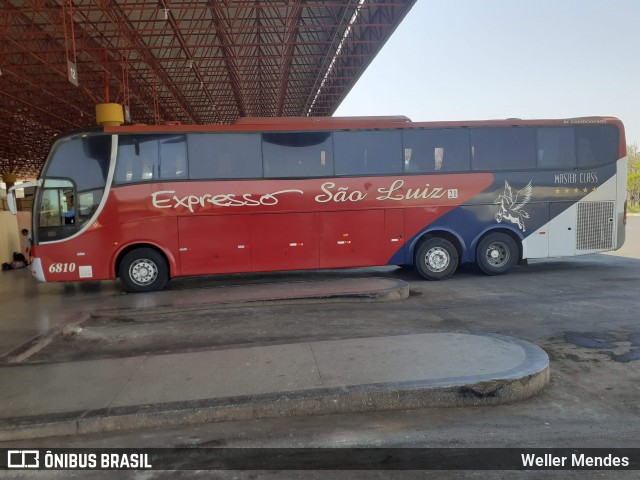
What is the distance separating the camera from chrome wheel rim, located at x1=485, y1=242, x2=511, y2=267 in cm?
1155

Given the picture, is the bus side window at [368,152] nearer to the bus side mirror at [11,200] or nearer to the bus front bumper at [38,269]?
the bus front bumper at [38,269]

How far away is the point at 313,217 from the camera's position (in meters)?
10.8

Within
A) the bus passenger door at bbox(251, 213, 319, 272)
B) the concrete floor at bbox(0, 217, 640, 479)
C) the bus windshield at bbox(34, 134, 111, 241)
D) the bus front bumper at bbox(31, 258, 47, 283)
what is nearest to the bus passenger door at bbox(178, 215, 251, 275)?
the bus passenger door at bbox(251, 213, 319, 272)

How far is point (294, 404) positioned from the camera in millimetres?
4191

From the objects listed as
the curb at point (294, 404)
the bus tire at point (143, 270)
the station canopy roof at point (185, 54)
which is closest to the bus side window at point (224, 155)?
the bus tire at point (143, 270)

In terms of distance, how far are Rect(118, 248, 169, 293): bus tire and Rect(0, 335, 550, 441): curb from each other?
6.53 metres

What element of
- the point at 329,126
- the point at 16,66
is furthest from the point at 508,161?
the point at 16,66

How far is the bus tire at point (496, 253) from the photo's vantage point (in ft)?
37.5

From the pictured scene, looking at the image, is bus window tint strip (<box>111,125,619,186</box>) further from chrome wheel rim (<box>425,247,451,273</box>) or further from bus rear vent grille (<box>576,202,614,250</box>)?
chrome wheel rim (<box>425,247,451,273</box>)

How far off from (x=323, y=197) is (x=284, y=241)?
53.2 inches

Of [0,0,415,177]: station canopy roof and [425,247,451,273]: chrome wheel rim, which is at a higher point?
[0,0,415,177]: station canopy roof

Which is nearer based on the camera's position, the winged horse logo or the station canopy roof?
the winged horse logo

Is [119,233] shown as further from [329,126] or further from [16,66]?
[16,66]

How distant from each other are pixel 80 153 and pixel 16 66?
15.5 m
